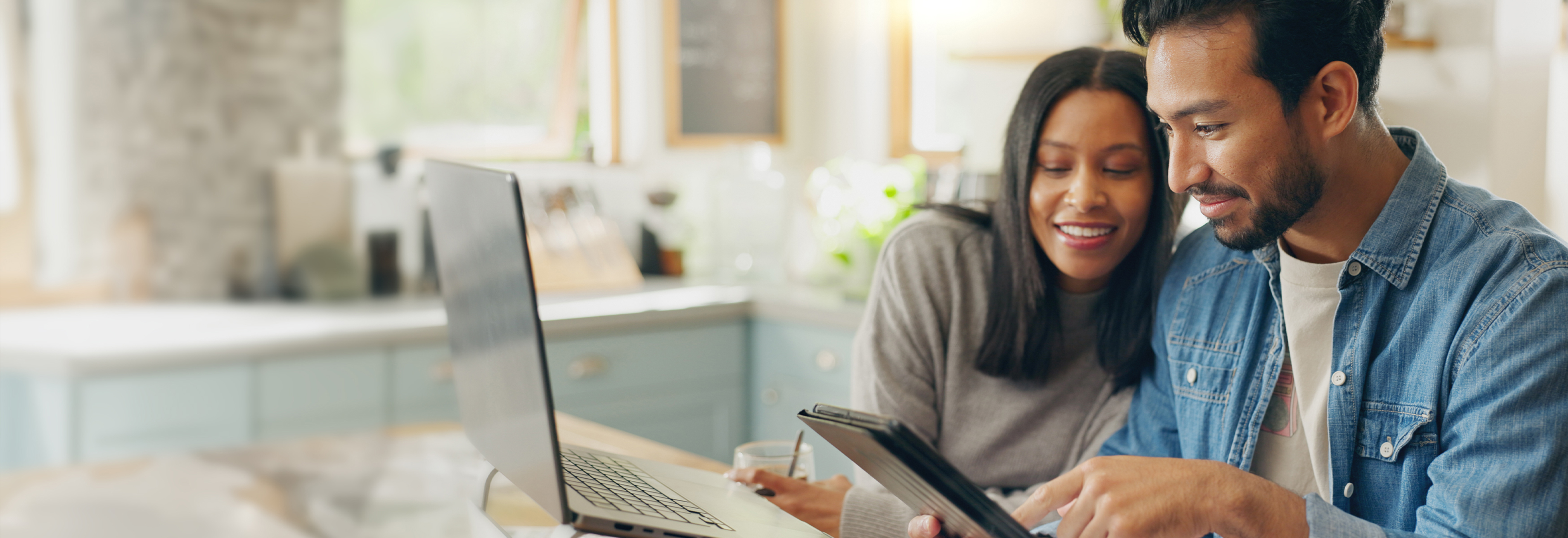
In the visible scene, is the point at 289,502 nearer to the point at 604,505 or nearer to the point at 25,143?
the point at 604,505

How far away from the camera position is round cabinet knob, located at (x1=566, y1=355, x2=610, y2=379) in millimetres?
2512

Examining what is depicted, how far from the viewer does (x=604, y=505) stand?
79 centimetres

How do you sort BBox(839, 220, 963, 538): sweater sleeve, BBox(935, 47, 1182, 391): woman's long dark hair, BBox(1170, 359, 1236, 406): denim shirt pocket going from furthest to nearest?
BBox(839, 220, 963, 538): sweater sleeve < BBox(935, 47, 1182, 391): woman's long dark hair < BBox(1170, 359, 1236, 406): denim shirt pocket

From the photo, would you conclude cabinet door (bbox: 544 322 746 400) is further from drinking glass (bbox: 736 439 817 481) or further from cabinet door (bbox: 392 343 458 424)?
drinking glass (bbox: 736 439 817 481)

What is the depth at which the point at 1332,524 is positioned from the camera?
0.91 metres

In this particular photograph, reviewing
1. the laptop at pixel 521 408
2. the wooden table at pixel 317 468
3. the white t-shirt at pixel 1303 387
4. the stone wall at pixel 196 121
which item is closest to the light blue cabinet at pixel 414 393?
the stone wall at pixel 196 121

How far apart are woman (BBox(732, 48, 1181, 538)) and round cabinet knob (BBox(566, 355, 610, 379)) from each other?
1190 mm

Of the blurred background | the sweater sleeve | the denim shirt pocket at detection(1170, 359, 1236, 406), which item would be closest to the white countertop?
the blurred background

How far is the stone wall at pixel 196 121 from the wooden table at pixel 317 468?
114 cm

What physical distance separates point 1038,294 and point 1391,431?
0.45 metres

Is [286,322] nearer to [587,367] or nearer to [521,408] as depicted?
[587,367]

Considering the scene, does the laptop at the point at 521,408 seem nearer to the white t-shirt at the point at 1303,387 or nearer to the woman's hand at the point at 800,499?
the woman's hand at the point at 800,499

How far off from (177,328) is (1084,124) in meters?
1.88

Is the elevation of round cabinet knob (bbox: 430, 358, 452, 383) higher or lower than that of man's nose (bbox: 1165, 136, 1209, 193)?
lower
